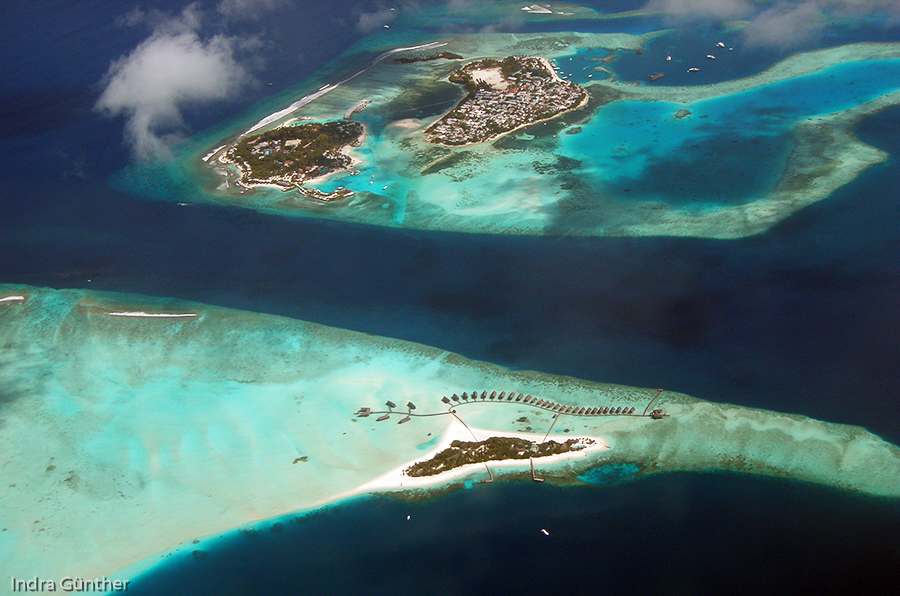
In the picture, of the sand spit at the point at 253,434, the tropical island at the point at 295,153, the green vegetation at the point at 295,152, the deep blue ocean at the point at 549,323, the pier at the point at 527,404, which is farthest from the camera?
the green vegetation at the point at 295,152

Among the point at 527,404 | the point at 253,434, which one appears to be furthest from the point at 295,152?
the point at 527,404

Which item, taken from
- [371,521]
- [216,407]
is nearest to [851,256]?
[371,521]

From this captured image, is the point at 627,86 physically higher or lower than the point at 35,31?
lower

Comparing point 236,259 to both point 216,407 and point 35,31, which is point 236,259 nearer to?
point 216,407

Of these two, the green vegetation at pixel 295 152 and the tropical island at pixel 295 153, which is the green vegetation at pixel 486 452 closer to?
the tropical island at pixel 295 153

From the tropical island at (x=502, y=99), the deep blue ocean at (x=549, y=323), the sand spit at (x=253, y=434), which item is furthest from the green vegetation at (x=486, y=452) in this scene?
the tropical island at (x=502, y=99)

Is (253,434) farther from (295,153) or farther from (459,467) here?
(295,153)
